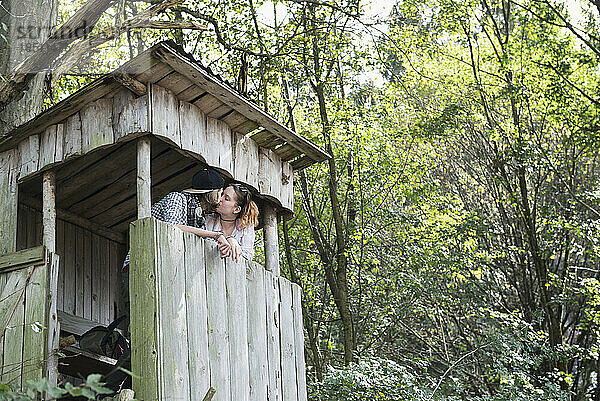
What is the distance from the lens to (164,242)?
4.88 metres

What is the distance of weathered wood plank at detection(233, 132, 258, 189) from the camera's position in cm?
616

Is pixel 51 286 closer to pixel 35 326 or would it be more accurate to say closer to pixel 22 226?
pixel 35 326

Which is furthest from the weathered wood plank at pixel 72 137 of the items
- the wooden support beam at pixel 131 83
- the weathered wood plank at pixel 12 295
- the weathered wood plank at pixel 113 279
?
the weathered wood plank at pixel 113 279

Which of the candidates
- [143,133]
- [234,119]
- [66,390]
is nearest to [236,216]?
[234,119]

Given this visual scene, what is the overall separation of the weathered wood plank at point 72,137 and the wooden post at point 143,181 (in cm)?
62

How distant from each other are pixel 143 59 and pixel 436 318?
11.6 metres

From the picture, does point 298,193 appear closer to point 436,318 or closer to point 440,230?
point 440,230

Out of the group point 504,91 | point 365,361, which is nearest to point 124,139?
point 365,361

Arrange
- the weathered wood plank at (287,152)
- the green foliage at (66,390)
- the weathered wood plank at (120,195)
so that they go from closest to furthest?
the green foliage at (66,390)
the weathered wood plank at (287,152)
the weathered wood plank at (120,195)

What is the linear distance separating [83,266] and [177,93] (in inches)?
112

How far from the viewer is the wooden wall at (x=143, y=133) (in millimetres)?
5332

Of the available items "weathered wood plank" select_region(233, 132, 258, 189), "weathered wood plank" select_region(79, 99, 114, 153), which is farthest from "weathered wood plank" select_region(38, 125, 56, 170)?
"weathered wood plank" select_region(233, 132, 258, 189)

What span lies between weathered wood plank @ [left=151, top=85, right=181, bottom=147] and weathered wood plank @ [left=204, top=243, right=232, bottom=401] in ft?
2.85

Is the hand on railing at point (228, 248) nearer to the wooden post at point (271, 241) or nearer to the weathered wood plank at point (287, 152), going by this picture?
the wooden post at point (271, 241)
